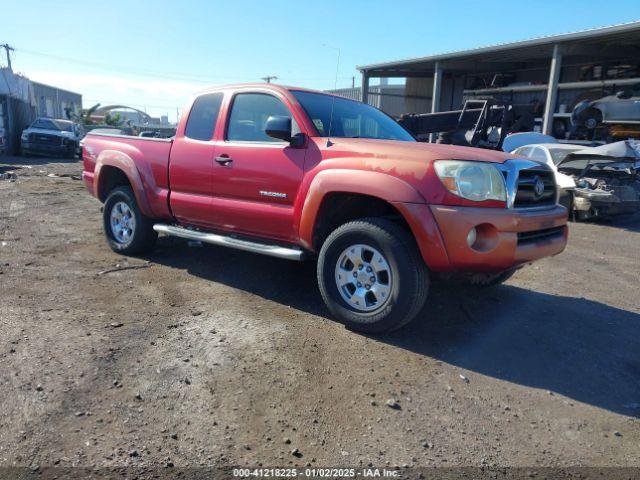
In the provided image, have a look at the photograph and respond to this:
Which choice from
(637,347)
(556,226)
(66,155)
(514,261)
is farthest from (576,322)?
(66,155)

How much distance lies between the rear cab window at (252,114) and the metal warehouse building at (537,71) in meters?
11.7

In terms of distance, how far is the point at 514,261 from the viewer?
3600mm

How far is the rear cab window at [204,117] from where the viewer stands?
5137 millimetres

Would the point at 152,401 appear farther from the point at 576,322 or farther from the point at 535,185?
the point at 576,322

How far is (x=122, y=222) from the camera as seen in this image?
241 inches

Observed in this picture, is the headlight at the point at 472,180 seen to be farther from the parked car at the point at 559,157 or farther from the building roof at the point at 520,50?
the building roof at the point at 520,50

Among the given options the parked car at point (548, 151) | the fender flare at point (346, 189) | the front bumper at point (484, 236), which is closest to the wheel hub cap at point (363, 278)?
the fender flare at point (346, 189)

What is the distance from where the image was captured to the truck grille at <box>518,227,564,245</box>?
3696 millimetres

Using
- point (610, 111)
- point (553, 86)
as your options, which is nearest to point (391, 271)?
point (610, 111)

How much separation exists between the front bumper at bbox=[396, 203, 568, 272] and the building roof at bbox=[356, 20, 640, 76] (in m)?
13.7

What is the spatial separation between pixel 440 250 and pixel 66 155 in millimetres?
22451

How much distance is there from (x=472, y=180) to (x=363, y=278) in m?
1.10

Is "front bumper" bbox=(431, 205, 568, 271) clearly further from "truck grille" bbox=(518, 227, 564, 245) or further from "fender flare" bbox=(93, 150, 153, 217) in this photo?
"fender flare" bbox=(93, 150, 153, 217)

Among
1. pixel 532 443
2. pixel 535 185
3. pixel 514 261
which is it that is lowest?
pixel 532 443
